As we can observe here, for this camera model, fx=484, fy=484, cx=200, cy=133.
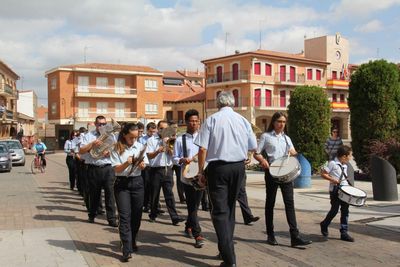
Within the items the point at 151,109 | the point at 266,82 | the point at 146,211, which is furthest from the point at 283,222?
the point at 151,109

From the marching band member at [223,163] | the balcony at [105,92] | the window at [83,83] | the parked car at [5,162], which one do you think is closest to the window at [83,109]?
the balcony at [105,92]

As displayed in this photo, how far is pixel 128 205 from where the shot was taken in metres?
6.19

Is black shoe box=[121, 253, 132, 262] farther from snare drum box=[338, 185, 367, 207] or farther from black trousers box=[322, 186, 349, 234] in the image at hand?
snare drum box=[338, 185, 367, 207]

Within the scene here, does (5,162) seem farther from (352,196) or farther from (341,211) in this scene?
(352,196)

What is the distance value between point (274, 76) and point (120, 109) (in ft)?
66.2

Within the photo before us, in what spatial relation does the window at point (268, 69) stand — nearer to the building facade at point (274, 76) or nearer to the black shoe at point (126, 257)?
the building facade at point (274, 76)

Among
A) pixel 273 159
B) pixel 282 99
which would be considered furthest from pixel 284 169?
pixel 282 99

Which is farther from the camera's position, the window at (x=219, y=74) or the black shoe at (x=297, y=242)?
the window at (x=219, y=74)

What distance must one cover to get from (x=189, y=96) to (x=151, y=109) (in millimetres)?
5668

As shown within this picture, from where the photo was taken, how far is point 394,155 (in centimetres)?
1362

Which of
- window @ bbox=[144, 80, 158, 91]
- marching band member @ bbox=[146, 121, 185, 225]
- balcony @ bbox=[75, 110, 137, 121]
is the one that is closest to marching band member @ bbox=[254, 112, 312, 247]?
marching band member @ bbox=[146, 121, 185, 225]

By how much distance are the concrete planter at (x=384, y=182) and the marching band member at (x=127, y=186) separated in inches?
246

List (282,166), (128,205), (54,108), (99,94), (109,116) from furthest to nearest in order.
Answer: (54,108), (109,116), (99,94), (282,166), (128,205)

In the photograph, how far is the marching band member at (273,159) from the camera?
6.67 m
